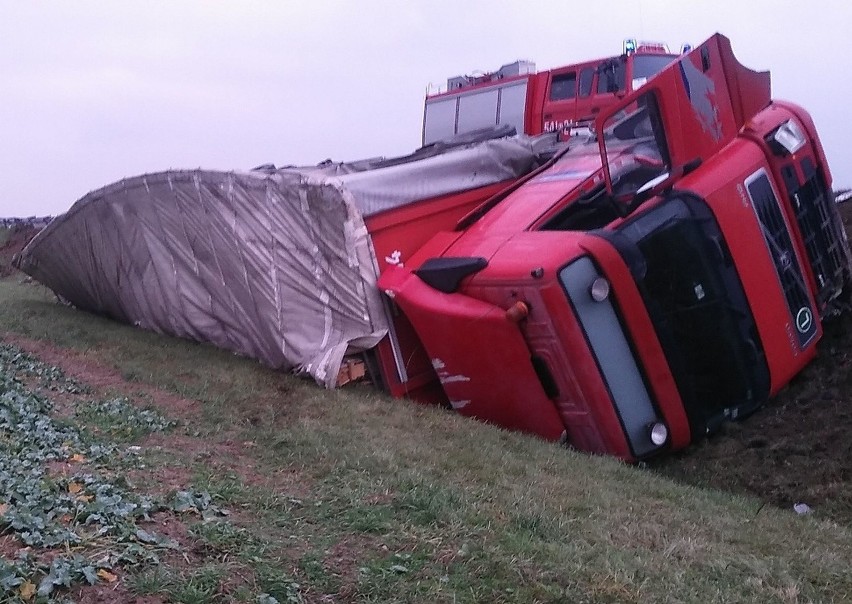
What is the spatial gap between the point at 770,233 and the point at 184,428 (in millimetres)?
3771

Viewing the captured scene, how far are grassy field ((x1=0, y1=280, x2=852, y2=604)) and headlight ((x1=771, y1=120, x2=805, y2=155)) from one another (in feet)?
8.23

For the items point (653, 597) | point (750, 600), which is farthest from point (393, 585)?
point (750, 600)

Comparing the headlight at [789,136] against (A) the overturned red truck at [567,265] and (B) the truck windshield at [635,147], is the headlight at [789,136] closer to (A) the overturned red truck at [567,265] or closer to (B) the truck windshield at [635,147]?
(A) the overturned red truck at [567,265]

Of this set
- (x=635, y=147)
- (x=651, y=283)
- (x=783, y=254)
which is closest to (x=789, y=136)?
(x=783, y=254)

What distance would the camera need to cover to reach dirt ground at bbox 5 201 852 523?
187 inches

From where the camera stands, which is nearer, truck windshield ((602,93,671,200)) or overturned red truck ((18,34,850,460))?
overturned red truck ((18,34,850,460))

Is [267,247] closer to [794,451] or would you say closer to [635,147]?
[635,147]

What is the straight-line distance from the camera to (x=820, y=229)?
6.06 metres

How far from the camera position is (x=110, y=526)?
3.01 metres

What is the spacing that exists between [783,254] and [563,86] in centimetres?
678

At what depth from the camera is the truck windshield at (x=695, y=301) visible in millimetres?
5141

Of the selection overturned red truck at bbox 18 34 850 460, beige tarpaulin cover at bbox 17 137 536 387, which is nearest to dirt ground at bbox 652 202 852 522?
overturned red truck at bbox 18 34 850 460

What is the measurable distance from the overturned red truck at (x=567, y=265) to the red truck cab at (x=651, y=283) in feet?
0.04

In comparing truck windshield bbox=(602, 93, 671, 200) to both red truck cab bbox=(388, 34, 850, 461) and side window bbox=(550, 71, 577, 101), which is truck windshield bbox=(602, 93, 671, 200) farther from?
side window bbox=(550, 71, 577, 101)
